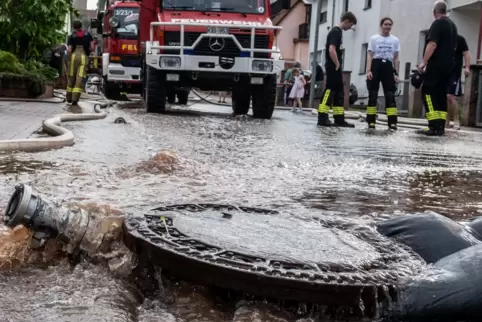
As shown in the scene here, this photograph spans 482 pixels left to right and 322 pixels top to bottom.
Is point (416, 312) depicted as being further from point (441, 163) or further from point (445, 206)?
point (441, 163)

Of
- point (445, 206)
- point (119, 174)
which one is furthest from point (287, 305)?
point (119, 174)

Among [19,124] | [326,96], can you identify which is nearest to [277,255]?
[19,124]

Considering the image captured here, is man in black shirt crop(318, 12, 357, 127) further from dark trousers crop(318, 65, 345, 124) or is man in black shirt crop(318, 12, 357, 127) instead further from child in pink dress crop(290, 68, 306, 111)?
child in pink dress crop(290, 68, 306, 111)

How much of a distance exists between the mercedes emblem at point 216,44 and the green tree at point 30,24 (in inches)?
229

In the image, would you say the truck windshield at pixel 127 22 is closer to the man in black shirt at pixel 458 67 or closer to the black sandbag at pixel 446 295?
the man in black shirt at pixel 458 67

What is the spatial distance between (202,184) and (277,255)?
1854 mm

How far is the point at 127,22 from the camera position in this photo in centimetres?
1912

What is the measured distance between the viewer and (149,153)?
5.34 metres

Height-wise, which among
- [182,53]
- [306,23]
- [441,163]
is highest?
[306,23]

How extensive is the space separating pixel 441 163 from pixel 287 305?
427 centimetres

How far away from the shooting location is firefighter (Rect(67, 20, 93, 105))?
1302 centimetres

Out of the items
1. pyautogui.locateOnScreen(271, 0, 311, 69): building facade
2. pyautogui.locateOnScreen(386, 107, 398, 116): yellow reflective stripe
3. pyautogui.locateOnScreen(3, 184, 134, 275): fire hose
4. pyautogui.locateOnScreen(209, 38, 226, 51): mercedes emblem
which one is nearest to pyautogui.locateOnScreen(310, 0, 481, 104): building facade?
pyautogui.locateOnScreen(209, 38, 226, 51): mercedes emblem

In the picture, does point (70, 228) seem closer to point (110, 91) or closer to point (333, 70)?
point (333, 70)

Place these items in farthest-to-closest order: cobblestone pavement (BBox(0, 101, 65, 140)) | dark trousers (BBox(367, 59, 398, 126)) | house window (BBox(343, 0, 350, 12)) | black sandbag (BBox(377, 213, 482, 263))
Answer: house window (BBox(343, 0, 350, 12)) → dark trousers (BBox(367, 59, 398, 126)) → cobblestone pavement (BBox(0, 101, 65, 140)) → black sandbag (BBox(377, 213, 482, 263))
